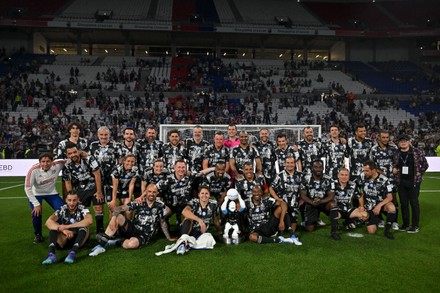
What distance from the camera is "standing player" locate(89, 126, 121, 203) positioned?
7.55 m

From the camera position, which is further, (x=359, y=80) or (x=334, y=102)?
(x=359, y=80)

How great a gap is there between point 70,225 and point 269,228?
3506 millimetres

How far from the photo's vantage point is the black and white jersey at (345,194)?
776 cm

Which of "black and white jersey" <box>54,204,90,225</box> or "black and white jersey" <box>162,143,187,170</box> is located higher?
"black and white jersey" <box>162,143,187,170</box>

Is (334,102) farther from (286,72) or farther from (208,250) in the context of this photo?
(208,250)

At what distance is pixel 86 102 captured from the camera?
2875cm

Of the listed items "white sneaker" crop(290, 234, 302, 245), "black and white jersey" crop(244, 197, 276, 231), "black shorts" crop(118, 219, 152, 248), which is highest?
"black and white jersey" crop(244, 197, 276, 231)

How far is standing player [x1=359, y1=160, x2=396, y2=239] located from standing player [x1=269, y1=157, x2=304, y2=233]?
53.3 inches

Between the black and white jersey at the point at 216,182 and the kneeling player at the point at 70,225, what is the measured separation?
2.50 meters

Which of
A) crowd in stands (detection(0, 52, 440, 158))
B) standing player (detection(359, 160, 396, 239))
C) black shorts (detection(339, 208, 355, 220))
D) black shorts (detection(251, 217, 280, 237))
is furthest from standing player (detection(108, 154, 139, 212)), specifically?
crowd in stands (detection(0, 52, 440, 158))

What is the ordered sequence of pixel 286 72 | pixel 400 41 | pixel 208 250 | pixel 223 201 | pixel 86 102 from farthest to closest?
pixel 400 41 → pixel 286 72 → pixel 86 102 → pixel 223 201 → pixel 208 250

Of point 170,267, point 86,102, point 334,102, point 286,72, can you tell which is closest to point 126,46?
point 86,102

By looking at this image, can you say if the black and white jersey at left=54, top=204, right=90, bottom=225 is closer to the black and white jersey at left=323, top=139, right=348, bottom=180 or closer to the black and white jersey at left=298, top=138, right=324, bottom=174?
the black and white jersey at left=298, top=138, right=324, bottom=174

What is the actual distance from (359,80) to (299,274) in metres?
36.2
